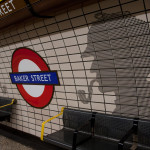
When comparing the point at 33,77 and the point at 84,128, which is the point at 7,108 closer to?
the point at 33,77

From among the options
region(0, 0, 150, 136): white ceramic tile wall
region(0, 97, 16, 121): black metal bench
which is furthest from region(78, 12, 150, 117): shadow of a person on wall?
region(0, 97, 16, 121): black metal bench

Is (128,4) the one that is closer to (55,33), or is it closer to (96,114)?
(55,33)

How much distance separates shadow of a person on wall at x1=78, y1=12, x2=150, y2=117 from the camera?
193 centimetres

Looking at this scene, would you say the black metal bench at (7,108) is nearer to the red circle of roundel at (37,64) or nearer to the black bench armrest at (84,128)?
the red circle of roundel at (37,64)

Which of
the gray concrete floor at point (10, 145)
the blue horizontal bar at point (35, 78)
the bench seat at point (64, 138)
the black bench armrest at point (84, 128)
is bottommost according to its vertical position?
the gray concrete floor at point (10, 145)

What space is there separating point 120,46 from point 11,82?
2727 millimetres

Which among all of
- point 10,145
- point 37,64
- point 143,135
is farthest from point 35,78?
point 143,135

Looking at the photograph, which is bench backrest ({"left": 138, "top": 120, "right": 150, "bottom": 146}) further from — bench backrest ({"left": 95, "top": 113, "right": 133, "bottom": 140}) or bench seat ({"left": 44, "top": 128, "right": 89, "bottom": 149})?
bench seat ({"left": 44, "top": 128, "right": 89, "bottom": 149})

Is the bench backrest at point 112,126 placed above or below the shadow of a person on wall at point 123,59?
below

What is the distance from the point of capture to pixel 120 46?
6.82 feet

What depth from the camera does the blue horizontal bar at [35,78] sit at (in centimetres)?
296

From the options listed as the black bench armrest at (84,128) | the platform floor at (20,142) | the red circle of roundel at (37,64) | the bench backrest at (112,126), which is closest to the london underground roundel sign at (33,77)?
the red circle of roundel at (37,64)

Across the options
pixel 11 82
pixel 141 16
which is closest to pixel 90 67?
pixel 141 16

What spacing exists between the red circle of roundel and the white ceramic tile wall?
4.2 inches
